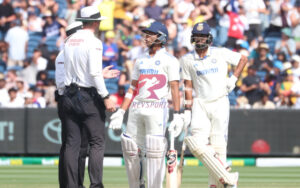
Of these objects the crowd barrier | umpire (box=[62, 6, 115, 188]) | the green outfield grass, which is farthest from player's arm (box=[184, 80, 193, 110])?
the crowd barrier

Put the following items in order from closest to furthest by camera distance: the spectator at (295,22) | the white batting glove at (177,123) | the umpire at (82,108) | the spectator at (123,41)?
the umpire at (82,108), the white batting glove at (177,123), the spectator at (123,41), the spectator at (295,22)

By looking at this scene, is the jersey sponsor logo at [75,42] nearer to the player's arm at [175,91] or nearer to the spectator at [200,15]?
the player's arm at [175,91]

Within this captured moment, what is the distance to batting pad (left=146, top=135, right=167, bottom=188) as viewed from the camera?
9.35 metres

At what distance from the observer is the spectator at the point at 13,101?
55.9ft

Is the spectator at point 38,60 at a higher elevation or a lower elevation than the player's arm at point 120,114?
lower

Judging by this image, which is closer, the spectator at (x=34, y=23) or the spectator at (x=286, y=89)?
the spectator at (x=286, y=89)

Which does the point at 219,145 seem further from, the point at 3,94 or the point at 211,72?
the point at 3,94

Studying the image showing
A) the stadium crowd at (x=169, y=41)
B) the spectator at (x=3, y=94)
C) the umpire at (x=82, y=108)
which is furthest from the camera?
the stadium crowd at (x=169, y=41)

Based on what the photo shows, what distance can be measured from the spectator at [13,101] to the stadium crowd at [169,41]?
13cm

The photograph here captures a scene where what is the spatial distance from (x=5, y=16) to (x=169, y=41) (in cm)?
425

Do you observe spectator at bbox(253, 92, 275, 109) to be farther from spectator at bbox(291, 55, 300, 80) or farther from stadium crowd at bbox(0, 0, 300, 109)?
spectator at bbox(291, 55, 300, 80)

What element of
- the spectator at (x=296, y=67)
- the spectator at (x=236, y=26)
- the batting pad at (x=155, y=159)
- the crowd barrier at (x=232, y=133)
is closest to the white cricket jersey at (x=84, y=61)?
the batting pad at (x=155, y=159)

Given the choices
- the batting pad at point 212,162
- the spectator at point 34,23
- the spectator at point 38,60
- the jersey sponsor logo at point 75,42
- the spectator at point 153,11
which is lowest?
the batting pad at point 212,162

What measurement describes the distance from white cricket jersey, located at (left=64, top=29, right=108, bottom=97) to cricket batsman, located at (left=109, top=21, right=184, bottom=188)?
65 cm
